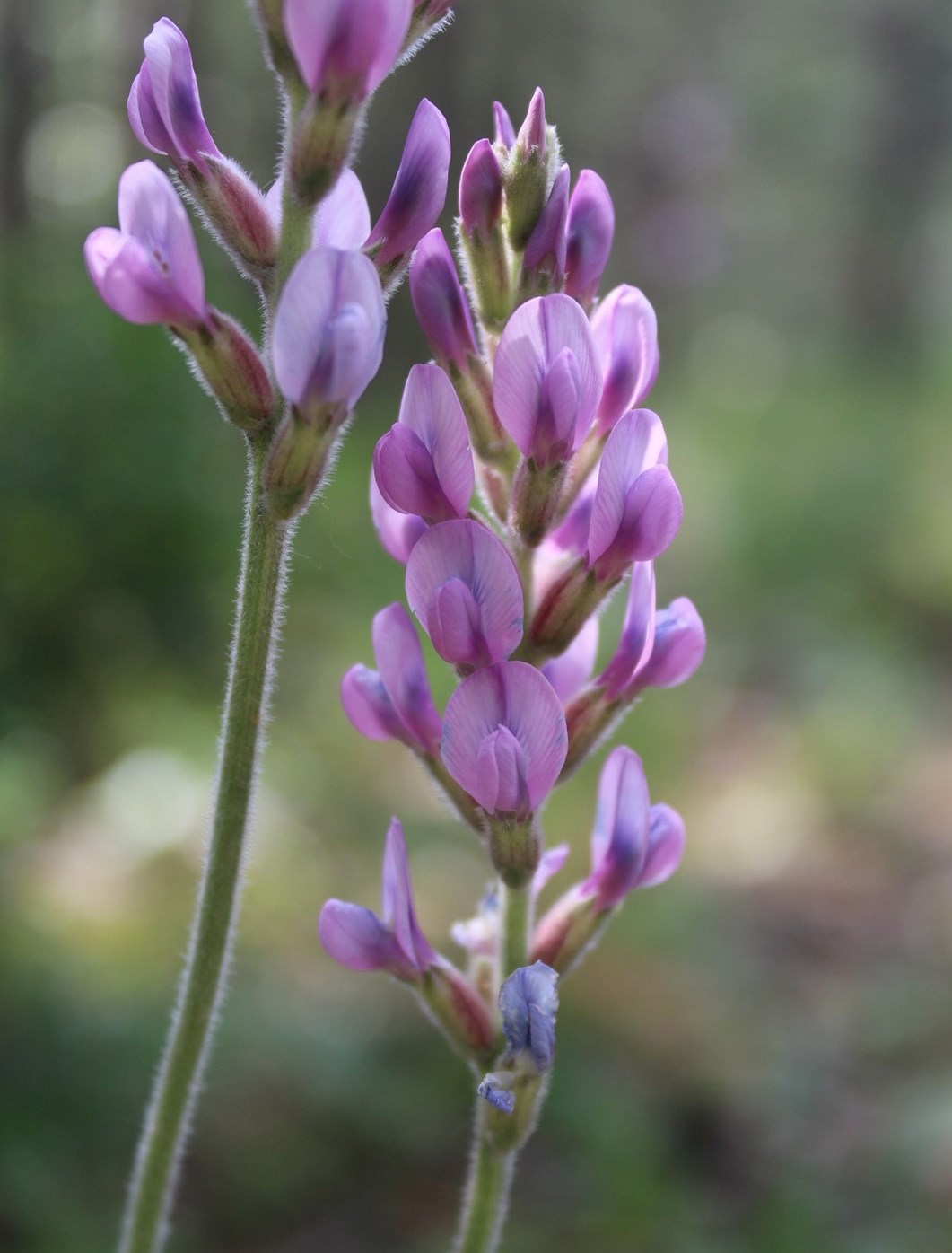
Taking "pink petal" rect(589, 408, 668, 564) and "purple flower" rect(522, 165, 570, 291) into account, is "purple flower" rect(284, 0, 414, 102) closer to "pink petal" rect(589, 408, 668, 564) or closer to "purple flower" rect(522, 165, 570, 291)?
"purple flower" rect(522, 165, 570, 291)

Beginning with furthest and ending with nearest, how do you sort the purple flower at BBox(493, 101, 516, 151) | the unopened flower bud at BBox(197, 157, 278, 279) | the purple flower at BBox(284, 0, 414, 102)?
the purple flower at BBox(493, 101, 516, 151) < the unopened flower bud at BBox(197, 157, 278, 279) < the purple flower at BBox(284, 0, 414, 102)

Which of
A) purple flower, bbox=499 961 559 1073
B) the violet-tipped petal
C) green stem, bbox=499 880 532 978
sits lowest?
purple flower, bbox=499 961 559 1073

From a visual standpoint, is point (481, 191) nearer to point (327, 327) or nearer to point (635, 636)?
point (327, 327)

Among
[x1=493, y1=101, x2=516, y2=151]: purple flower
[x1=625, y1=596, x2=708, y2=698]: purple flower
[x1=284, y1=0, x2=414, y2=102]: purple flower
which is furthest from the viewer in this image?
[x1=625, y1=596, x2=708, y2=698]: purple flower

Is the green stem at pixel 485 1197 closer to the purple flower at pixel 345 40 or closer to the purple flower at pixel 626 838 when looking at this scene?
the purple flower at pixel 626 838

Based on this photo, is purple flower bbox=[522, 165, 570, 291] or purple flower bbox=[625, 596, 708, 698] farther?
purple flower bbox=[625, 596, 708, 698]

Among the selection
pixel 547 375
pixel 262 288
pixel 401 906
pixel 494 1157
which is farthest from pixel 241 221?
pixel 494 1157

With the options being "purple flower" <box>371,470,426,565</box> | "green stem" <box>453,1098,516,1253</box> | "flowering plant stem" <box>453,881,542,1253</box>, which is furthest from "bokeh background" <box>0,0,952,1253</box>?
"green stem" <box>453,1098,516,1253</box>

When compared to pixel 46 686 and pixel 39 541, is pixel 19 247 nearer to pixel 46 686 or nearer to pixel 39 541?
pixel 39 541
